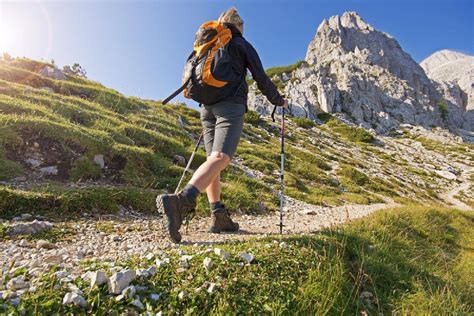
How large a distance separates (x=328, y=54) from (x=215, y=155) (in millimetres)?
149837

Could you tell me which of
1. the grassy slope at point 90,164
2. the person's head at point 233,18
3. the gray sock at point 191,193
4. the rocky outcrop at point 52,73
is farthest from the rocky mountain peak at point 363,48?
the gray sock at point 191,193

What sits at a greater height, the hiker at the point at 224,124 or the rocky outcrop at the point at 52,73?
the rocky outcrop at the point at 52,73

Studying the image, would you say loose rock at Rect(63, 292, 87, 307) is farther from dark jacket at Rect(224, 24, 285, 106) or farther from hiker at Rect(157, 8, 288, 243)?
dark jacket at Rect(224, 24, 285, 106)

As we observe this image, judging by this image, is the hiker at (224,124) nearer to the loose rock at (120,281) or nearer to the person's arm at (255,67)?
the person's arm at (255,67)

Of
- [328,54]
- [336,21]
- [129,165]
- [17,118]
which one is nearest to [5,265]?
[129,165]

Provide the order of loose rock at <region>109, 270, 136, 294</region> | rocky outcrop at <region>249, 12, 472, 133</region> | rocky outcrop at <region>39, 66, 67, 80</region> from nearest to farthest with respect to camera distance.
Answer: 1. loose rock at <region>109, 270, 136, 294</region>
2. rocky outcrop at <region>39, 66, 67, 80</region>
3. rocky outcrop at <region>249, 12, 472, 133</region>

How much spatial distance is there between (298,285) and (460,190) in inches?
1701

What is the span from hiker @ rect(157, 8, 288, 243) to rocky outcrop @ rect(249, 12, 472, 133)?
71.1m

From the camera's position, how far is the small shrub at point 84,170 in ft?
26.5

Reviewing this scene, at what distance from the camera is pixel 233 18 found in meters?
5.22

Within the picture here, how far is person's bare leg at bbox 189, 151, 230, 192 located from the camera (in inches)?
178

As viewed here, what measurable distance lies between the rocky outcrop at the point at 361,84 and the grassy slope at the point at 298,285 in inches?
2817

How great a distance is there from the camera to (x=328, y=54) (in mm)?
139250

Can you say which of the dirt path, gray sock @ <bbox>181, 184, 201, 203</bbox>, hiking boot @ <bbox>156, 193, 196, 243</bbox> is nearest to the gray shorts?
gray sock @ <bbox>181, 184, 201, 203</bbox>
